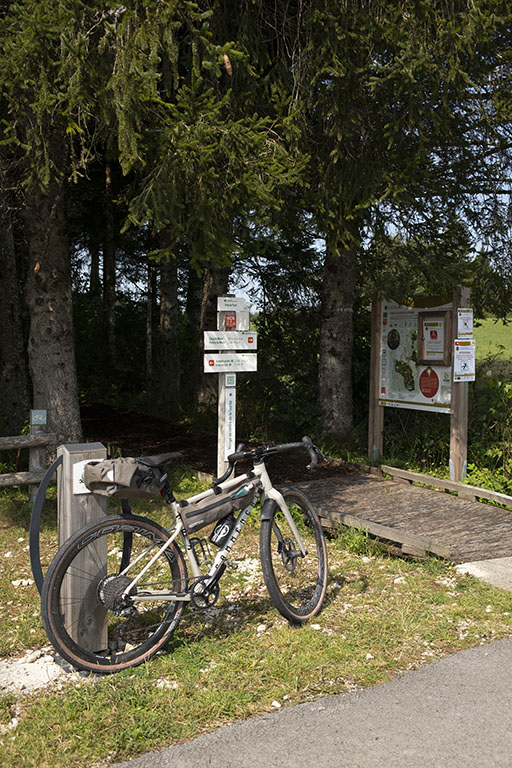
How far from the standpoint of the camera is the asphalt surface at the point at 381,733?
10.2ft

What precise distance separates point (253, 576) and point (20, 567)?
205cm

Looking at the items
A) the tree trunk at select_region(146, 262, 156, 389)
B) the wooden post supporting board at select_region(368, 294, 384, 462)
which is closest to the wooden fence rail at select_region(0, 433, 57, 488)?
the wooden post supporting board at select_region(368, 294, 384, 462)

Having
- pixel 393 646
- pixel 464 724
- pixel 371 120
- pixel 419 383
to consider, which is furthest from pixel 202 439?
pixel 464 724

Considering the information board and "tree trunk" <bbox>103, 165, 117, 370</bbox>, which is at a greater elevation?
"tree trunk" <bbox>103, 165, 117, 370</bbox>

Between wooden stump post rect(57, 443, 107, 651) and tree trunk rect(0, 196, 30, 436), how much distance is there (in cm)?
782

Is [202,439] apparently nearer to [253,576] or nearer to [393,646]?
[253,576]

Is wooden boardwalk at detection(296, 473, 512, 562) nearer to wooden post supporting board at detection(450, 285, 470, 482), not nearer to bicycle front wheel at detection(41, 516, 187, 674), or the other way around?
wooden post supporting board at detection(450, 285, 470, 482)

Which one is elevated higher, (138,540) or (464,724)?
(138,540)

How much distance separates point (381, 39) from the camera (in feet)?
24.9

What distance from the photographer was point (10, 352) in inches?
460

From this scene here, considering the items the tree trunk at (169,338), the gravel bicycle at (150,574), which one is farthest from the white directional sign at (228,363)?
the tree trunk at (169,338)

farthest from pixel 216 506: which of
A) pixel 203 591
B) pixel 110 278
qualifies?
pixel 110 278

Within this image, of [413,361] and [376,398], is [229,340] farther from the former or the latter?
[376,398]

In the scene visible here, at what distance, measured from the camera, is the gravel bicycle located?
12.8 feet
